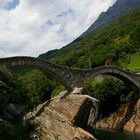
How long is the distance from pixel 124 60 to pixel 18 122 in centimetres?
11389

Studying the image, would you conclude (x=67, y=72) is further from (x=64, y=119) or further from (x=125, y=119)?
(x=64, y=119)

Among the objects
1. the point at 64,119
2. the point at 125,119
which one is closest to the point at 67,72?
the point at 125,119

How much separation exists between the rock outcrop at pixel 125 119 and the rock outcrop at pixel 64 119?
38.0m

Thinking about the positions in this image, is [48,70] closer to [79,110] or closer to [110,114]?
[79,110]

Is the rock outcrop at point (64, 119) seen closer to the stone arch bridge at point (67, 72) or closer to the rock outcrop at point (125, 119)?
the stone arch bridge at point (67, 72)

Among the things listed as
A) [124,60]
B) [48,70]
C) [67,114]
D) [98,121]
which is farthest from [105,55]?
[67,114]

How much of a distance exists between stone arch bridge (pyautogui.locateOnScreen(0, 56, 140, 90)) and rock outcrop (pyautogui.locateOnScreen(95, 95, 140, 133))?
564 centimetres

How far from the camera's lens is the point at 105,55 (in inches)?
6412

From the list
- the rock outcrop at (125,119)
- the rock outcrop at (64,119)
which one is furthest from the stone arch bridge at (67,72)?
the rock outcrop at (64,119)

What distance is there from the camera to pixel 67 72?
83500 millimetres

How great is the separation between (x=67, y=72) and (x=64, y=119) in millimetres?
35434

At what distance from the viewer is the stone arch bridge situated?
7138 cm

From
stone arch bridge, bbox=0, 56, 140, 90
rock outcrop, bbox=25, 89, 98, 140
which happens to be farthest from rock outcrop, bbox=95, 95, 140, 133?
rock outcrop, bbox=25, 89, 98, 140

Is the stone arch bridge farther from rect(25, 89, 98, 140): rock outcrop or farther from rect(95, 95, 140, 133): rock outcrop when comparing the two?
rect(25, 89, 98, 140): rock outcrop
